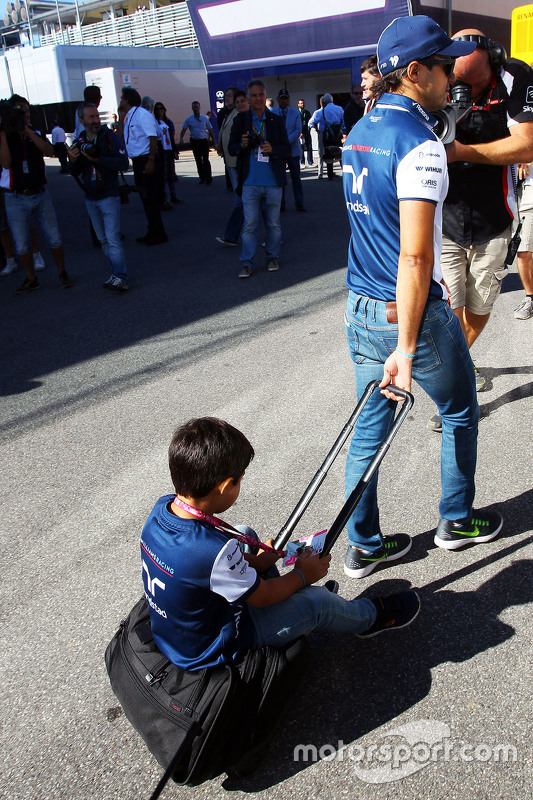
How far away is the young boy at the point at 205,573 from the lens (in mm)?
1881

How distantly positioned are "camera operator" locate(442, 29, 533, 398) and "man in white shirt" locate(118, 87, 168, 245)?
6214 mm

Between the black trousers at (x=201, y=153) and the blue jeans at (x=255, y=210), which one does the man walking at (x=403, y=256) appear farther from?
the black trousers at (x=201, y=153)

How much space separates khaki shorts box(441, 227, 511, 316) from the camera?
381 centimetres

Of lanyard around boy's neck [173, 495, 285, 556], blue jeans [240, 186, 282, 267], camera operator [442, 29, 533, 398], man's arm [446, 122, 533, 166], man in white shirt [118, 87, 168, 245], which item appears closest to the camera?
lanyard around boy's neck [173, 495, 285, 556]

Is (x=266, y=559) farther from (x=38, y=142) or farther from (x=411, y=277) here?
(x=38, y=142)

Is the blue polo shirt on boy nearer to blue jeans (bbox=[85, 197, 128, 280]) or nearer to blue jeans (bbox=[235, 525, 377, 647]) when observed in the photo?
blue jeans (bbox=[235, 525, 377, 647])

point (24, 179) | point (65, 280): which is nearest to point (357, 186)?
point (24, 179)

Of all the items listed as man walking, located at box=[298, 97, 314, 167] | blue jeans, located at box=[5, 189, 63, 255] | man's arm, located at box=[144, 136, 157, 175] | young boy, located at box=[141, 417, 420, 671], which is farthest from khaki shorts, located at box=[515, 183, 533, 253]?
man walking, located at box=[298, 97, 314, 167]

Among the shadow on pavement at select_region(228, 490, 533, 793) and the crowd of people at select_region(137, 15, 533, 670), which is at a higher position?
the crowd of people at select_region(137, 15, 533, 670)

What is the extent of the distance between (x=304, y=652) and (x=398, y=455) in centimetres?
176

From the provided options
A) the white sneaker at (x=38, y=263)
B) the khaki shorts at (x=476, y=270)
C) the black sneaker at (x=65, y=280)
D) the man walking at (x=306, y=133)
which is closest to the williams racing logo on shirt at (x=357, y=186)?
the khaki shorts at (x=476, y=270)

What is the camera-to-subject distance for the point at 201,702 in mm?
1889

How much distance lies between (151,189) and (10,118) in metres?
2.85

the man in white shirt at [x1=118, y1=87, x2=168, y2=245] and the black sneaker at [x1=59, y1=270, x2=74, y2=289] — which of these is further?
the man in white shirt at [x1=118, y1=87, x2=168, y2=245]
